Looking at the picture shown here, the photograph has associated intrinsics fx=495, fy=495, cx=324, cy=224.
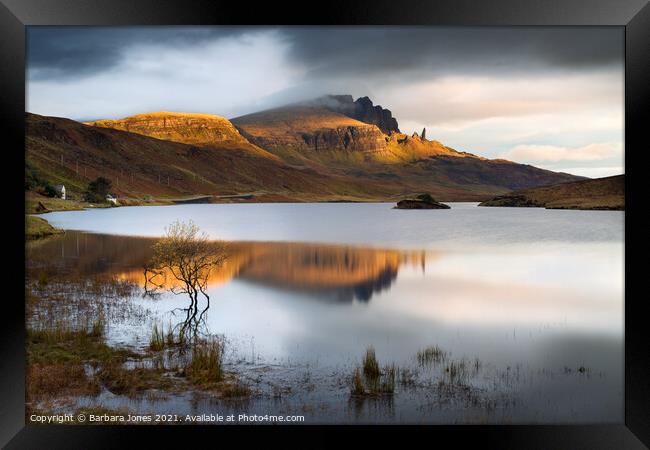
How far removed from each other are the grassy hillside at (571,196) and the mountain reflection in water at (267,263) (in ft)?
21.1

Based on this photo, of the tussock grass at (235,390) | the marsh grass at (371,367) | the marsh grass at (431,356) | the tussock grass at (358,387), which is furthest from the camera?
the marsh grass at (431,356)


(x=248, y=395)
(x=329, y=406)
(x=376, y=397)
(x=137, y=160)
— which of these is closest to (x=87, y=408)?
(x=248, y=395)

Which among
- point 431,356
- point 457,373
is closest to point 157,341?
point 431,356

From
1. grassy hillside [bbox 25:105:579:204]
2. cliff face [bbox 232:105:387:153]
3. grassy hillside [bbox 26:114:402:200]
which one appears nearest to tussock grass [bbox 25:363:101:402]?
cliff face [bbox 232:105:387:153]

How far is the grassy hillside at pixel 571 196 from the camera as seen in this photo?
18.7 metres

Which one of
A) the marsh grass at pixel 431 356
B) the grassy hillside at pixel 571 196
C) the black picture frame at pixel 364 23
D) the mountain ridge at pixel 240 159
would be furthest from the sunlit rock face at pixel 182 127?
the black picture frame at pixel 364 23

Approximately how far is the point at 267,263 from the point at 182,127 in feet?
250

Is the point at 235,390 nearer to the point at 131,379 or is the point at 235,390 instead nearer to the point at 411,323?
the point at 131,379

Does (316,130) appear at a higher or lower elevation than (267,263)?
higher

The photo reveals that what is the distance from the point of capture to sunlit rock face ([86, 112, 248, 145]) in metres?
81.8

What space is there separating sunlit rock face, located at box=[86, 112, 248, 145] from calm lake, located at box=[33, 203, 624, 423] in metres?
60.5

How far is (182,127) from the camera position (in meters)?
87.1

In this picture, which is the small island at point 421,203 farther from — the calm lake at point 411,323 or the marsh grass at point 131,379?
the marsh grass at point 131,379

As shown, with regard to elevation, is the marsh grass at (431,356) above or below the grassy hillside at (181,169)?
below
